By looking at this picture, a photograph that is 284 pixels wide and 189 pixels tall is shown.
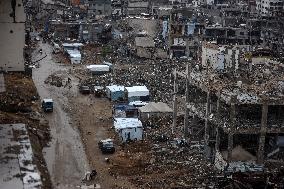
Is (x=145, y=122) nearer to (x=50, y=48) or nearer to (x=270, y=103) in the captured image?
(x=270, y=103)

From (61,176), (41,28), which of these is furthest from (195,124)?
(41,28)

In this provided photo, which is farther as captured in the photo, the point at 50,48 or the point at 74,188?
the point at 50,48

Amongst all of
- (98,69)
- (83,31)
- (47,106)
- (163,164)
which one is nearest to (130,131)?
(163,164)

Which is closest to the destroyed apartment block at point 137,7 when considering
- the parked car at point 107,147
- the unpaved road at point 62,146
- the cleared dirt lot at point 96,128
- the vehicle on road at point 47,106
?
the unpaved road at point 62,146

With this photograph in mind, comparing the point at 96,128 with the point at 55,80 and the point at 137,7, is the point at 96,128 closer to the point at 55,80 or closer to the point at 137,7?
the point at 55,80

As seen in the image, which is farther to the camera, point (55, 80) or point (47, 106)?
point (55, 80)

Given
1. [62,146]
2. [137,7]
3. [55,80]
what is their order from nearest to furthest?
[62,146], [55,80], [137,7]

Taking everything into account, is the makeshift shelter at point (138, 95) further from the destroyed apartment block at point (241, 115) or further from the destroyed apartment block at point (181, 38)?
the destroyed apartment block at point (181, 38)
